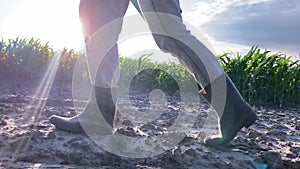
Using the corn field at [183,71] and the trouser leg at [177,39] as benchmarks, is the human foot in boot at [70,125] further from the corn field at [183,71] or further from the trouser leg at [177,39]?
the corn field at [183,71]

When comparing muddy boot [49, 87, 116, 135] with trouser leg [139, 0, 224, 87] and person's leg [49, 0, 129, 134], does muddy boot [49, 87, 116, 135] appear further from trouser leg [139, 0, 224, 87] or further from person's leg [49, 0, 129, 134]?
trouser leg [139, 0, 224, 87]

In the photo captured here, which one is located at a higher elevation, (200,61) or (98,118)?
(200,61)

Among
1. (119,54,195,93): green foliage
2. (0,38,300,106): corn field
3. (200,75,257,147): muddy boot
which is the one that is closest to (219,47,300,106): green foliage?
(0,38,300,106): corn field

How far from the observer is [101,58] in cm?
184

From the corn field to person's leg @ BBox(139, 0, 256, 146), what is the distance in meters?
2.51

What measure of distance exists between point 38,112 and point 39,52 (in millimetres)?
2825

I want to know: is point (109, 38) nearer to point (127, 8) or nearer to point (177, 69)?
point (127, 8)

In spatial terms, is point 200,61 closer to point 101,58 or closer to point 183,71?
point 101,58

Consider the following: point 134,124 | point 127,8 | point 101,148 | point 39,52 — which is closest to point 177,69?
point 39,52

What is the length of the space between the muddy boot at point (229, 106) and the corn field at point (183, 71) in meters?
2.50

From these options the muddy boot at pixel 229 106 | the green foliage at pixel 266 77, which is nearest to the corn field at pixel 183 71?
the green foliage at pixel 266 77

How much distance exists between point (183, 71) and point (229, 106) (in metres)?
3.40

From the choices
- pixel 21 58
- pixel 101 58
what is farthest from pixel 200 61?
pixel 21 58

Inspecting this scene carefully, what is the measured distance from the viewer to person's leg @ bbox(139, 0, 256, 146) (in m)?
1.68
